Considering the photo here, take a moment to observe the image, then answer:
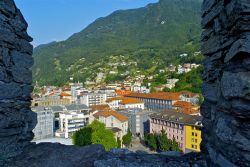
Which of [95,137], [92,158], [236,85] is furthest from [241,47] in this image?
[95,137]

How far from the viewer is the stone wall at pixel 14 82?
4359mm

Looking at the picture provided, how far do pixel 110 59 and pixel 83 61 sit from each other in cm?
1547

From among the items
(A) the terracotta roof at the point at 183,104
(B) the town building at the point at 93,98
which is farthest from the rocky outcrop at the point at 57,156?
(B) the town building at the point at 93,98

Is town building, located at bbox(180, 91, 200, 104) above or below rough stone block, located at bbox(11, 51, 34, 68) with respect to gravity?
below

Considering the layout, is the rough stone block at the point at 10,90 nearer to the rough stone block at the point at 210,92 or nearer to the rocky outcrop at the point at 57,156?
the rocky outcrop at the point at 57,156

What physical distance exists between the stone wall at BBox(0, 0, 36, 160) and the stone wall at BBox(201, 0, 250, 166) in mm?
2677

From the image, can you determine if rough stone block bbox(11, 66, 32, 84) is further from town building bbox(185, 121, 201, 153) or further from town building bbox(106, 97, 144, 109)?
town building bbox(106, 97, 144, 109)

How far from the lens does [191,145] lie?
3709cm

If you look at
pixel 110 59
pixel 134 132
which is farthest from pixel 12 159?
pixel 110 59

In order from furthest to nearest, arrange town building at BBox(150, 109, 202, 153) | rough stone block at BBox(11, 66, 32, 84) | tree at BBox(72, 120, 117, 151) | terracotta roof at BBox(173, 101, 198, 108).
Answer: terracotta roof at BBox(173, 101, 198, 108), town building at BBox(150, 109, 202, 153), tree at BBox(72, 120, 117, 151), rough stone block at BBox(11, 66, 32, 84)

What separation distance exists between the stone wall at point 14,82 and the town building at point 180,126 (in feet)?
103

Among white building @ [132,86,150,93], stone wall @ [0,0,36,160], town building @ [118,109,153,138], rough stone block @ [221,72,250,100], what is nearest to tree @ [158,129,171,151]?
town building @ [118,109,153,138]

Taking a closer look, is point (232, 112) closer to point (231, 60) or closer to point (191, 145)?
point (231, 60)

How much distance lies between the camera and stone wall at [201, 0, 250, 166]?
3.04 meters
